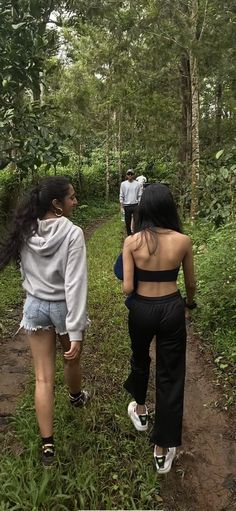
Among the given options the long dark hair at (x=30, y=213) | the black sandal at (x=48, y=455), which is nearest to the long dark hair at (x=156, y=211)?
the long dark hair at (x=30, y=213)

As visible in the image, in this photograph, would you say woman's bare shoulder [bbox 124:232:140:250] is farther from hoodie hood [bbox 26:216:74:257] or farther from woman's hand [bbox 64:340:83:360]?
woman's hand [bbox 64:340:83:360]

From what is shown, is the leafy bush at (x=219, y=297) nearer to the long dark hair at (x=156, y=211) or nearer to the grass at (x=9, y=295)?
the long dark hair at (x=156, y=211)

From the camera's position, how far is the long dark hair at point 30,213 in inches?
117

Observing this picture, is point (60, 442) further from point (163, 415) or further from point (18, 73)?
point (18, 73)

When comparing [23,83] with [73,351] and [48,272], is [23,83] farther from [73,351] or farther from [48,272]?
[73,351]

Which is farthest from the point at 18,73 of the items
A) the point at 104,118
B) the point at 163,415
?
the point at 104,118

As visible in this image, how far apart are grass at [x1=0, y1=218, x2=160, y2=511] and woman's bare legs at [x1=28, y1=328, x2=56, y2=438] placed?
0.27 meters

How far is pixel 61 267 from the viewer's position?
9.84 ft

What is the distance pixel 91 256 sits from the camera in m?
9.58

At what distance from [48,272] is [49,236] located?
241 millimetres

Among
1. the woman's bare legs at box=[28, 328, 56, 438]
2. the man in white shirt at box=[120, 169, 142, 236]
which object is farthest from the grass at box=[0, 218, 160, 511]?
the man in white shirt at box=[120, 169, 142, 236]

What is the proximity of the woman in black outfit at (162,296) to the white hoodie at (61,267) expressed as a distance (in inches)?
11.9

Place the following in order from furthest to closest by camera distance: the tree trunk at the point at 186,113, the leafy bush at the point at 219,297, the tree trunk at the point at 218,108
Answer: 1. the tree trunk at the point at 218,108
2. the tree trunk at the point at 186,113
3. the leafy bush at the point at 219,297

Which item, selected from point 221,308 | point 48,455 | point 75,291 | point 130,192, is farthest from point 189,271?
point 130,192
